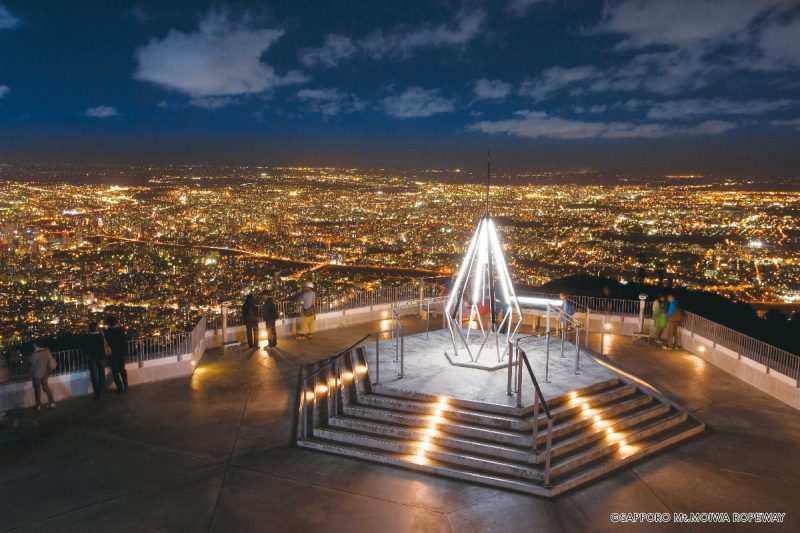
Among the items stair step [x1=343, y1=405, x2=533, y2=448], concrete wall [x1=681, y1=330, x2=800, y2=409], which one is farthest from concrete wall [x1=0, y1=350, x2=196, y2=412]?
concrete wall [x1=681, y1=330, x2=800, y2=409]

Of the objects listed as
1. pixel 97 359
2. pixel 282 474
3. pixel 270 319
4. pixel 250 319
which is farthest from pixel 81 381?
pixel 282 474

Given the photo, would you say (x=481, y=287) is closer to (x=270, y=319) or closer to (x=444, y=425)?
(x=444, y=425)

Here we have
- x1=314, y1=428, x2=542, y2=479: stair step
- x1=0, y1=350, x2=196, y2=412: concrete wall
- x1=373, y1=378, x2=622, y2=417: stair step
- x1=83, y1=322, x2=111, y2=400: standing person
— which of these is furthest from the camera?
x1=83, y1=322, x2=111, y2=400: standing person

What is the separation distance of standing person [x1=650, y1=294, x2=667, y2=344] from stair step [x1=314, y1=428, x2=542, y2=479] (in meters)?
8.23

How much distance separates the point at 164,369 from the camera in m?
11.9

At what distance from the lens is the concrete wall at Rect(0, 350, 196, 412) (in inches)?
395

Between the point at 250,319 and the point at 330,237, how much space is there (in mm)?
32486

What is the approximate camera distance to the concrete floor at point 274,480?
22.2 ft

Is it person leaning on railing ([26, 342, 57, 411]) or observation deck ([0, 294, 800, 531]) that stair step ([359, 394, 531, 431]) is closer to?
observation deck ([0, 294, 800, 531])

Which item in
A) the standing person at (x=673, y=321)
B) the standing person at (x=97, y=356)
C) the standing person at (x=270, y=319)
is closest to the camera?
the standing person at (x=97, y=356)

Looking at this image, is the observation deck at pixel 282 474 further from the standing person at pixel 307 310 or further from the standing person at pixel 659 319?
the standing person at pixel 307 310

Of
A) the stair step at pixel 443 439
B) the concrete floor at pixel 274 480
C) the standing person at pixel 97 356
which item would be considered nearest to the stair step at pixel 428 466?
the concrete floor at pixel 274 480

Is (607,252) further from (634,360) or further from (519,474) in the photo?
(519,474)

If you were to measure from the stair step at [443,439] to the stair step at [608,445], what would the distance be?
0.43 m
